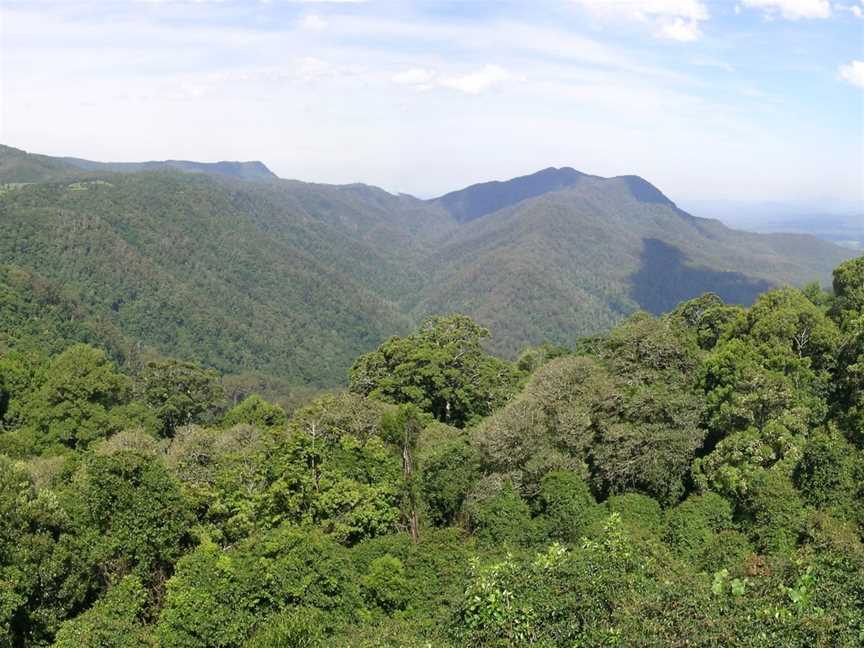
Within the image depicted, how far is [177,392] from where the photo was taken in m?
39.4

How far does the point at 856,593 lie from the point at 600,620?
3.68 m

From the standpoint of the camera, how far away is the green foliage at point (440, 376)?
31250 mm

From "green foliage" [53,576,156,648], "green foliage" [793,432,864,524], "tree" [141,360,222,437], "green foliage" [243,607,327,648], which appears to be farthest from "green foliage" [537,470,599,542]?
"tree" [141,360,222,437]

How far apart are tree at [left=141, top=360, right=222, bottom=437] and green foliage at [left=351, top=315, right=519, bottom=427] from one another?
10861 mm

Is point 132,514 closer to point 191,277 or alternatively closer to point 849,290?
point 849,290

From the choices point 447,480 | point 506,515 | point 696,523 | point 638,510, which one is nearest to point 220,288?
point 447,480

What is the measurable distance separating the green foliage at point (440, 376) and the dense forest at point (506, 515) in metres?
5.41

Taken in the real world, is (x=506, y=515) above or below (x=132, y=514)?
below

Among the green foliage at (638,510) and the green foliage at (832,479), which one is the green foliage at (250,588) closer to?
the green foliage at (638,510)

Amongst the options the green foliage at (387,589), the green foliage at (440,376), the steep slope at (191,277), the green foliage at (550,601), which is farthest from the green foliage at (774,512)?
the steep slope at (191,277)

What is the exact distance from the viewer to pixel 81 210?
495 ft

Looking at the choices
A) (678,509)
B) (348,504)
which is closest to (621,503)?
(678,509)

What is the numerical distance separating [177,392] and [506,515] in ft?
92.9

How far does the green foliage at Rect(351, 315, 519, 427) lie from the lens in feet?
103
